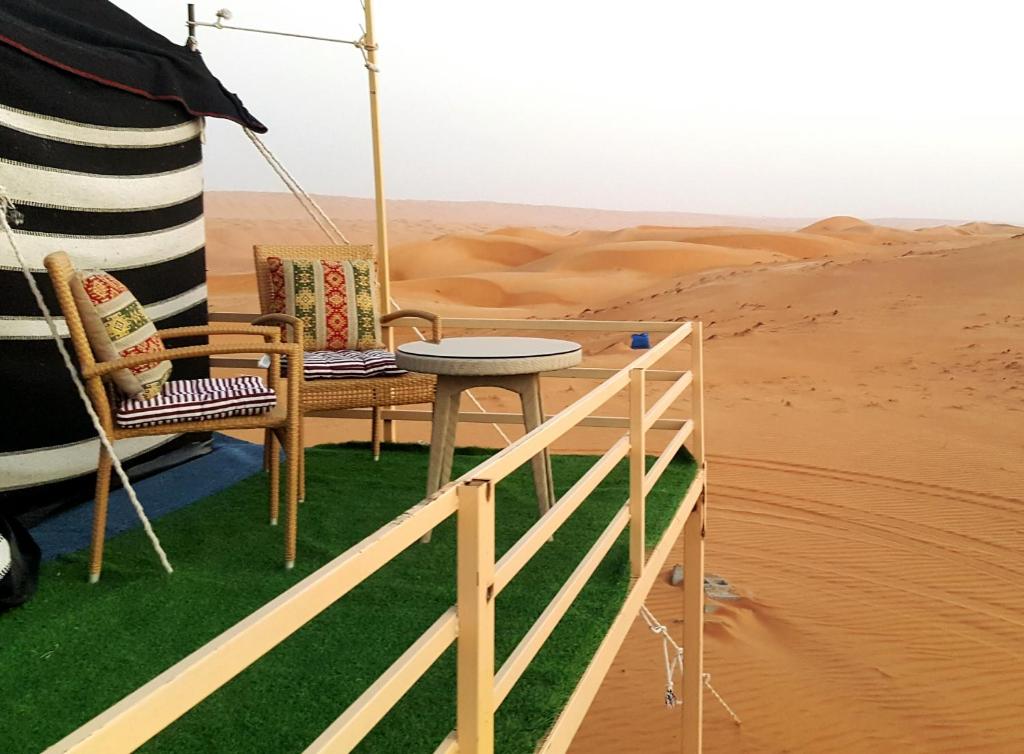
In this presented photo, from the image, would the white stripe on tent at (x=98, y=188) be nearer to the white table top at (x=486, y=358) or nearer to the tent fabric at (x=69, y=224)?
the tent fabric at (x=69, y=224)

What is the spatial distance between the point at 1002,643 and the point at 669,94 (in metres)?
14.0

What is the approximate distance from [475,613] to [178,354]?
2.09 metres

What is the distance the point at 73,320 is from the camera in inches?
122

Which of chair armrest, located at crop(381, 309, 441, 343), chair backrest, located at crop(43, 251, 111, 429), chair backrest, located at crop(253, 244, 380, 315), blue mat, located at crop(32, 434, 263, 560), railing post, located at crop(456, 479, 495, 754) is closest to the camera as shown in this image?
railing post, located at crop(456, 479, 495, 754)

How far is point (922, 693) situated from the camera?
17.4ft

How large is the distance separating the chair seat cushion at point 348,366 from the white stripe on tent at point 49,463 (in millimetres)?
790

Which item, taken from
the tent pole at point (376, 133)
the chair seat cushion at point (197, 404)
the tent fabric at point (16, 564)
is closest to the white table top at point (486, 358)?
the chair seat cushion at point (197, 404)

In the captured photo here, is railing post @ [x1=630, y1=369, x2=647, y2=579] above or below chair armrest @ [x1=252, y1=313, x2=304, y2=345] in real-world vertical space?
below

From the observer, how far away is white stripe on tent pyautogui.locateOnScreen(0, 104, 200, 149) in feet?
12.4

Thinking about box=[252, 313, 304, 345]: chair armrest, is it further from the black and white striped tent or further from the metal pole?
the metal pole

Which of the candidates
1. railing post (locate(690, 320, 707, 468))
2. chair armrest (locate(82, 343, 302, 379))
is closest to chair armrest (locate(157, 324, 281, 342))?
chair armrest (locate(82, 343, 302, 379))

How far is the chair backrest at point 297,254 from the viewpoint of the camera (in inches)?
189

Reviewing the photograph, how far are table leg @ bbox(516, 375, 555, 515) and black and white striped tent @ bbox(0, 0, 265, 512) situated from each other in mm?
1936

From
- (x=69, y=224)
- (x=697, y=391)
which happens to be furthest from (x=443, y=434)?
(x=69, y=224)
